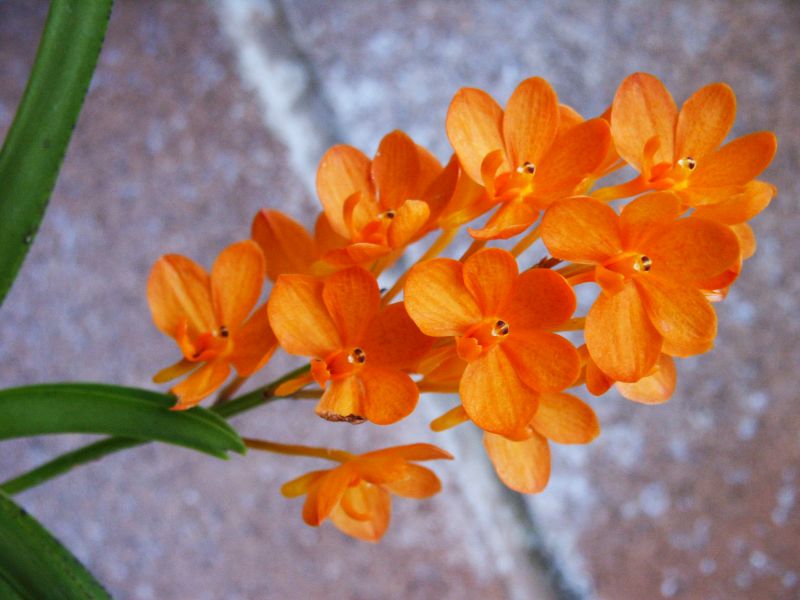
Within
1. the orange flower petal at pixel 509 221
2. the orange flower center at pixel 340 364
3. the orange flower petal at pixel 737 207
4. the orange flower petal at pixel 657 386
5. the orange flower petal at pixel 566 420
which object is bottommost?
the orange flower petal at pixel 657 386

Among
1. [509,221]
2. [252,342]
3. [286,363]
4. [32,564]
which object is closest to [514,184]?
[509,221]

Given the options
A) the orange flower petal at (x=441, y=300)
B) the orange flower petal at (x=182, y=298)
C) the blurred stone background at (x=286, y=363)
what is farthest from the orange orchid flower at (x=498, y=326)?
the blurred stone background at (x=286, y=363)

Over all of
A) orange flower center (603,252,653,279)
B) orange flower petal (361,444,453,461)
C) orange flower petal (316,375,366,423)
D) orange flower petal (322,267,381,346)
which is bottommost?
orange flower petal (361,444,453,461)

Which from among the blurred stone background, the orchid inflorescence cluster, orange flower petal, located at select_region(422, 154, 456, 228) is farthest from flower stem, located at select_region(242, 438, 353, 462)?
the blurred stone background

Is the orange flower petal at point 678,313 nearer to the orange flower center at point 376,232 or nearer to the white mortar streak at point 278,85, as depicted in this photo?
the orange flower center at point 376,232

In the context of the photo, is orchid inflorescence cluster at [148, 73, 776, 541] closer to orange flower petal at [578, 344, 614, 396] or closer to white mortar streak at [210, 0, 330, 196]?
orange flower petal at [578, 344, 614, 396]

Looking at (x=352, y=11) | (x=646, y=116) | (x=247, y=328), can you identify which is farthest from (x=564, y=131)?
(x=352, y=11)
